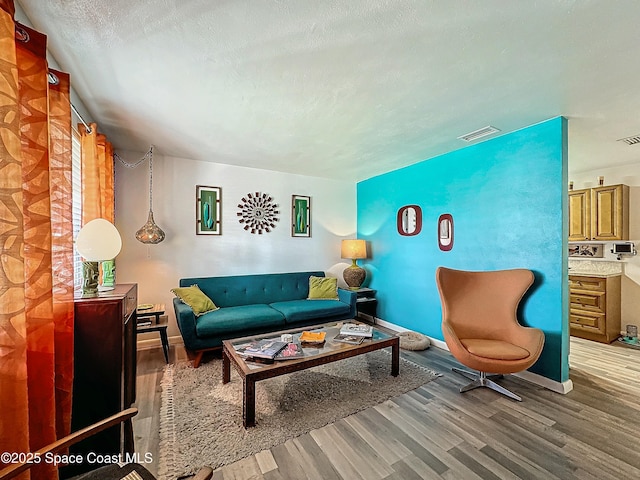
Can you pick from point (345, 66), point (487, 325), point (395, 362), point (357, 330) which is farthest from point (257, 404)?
point (345, 66)

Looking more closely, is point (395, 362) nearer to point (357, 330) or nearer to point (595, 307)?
point (357, 330)

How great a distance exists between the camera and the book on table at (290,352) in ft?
7.26

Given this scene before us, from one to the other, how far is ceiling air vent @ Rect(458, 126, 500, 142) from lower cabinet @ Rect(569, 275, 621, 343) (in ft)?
8.82

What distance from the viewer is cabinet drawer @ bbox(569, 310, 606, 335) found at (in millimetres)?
3705

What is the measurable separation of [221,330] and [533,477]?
2.74 meters

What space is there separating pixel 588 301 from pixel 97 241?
5558mm

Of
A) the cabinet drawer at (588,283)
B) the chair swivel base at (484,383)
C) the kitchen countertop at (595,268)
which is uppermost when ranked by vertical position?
the kitchen countertop at (595,268)

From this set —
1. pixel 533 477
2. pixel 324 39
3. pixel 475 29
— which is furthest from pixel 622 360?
pixel 324 39

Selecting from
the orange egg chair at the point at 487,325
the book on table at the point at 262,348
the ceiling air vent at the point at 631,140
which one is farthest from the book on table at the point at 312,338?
the ceiling air vent at the point at 631,140

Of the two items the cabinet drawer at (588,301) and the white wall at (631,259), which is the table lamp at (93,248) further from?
the white wall at (631,259)

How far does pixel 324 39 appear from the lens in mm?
1563

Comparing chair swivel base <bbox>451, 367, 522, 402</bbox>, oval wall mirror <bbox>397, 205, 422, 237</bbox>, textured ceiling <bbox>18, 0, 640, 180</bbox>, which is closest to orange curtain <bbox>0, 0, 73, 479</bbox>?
textured ceiling <bbox>18, 0, 640, 180</bbox>

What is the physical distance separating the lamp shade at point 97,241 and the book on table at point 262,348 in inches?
47.5

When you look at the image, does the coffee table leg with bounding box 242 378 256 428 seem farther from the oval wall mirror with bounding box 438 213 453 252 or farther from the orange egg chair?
the oval wall mirror with bounding box 438 213 453 252
